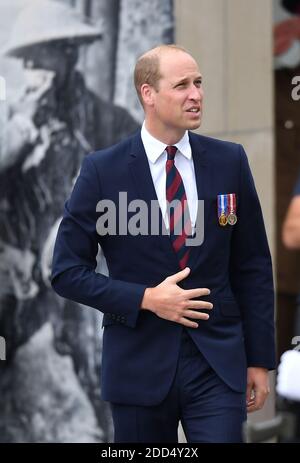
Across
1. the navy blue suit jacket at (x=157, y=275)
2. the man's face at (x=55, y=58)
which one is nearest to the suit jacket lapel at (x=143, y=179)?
the navy blue suit jacket at (x=157, y=275)

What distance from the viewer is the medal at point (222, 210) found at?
407cm

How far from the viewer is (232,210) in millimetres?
4102

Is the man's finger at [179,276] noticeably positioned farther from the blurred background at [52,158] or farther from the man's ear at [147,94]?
the blurred background at [52,158]

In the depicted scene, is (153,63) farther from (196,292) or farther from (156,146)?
(196,292)

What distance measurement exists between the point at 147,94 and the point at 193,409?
127cm

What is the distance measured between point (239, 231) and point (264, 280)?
221mm

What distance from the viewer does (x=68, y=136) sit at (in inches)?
312

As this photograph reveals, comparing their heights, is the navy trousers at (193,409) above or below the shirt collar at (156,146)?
below

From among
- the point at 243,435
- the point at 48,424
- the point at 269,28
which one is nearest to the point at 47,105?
the point at 269,28

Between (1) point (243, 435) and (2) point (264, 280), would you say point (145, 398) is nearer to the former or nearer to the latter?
(1) point (243, 435)

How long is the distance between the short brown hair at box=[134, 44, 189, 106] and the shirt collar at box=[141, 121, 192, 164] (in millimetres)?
187

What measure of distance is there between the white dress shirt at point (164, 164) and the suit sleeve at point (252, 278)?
21 cm
